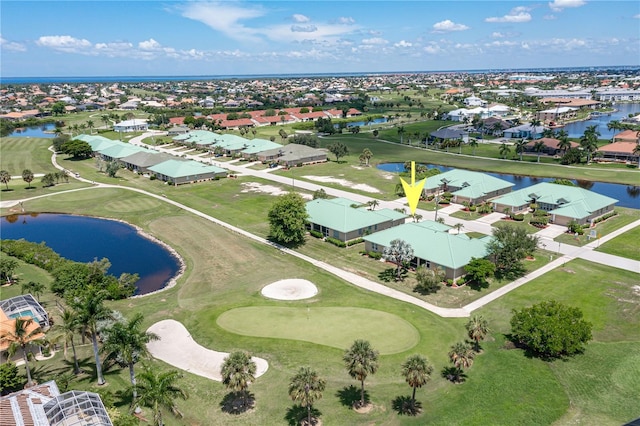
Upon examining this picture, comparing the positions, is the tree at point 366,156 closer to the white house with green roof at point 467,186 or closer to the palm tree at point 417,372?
the white house with green roof at point 467,186

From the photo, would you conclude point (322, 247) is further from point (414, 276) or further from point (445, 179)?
point (445, 179)

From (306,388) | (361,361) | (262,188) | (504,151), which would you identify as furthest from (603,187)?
(306,388)

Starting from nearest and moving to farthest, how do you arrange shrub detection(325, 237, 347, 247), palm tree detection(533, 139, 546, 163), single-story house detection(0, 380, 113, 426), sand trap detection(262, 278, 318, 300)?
single-story house detection(0, 380, 113, 426), sand trap detection(262, 278, 318, 300), shrub detection(325, 237, 347, 247), palm tree detection(533, 139, 546, 163)

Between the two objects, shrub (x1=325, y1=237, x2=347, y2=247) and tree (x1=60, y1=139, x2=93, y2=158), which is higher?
tree (x1=60, y1=139, x2=93, y2=158)

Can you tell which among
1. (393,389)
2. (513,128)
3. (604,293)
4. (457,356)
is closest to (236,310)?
(393,389)

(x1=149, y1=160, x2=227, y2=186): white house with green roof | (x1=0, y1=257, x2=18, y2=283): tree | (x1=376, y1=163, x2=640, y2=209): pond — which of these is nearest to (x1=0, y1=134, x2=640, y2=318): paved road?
(x1=149, y1=160, x2=227, y2=186): white house with green roof

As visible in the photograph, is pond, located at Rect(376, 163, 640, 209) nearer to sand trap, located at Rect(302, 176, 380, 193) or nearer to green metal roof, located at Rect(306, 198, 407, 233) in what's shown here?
sand trap, located at Rect(302, 176, 380, 193)
